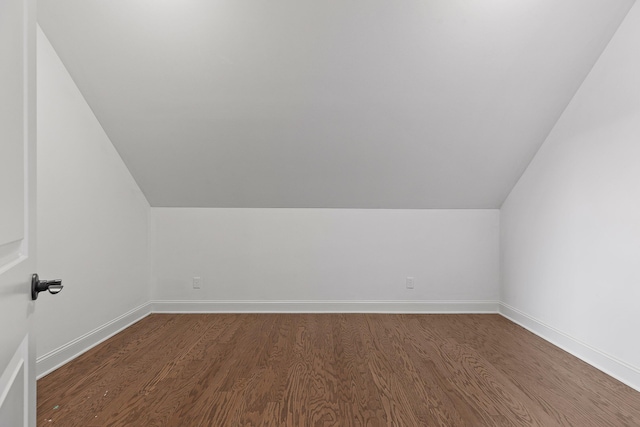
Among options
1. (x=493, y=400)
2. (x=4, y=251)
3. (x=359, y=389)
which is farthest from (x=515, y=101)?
(x=4, y=251)

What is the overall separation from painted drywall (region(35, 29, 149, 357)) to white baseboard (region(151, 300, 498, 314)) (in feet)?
2.96

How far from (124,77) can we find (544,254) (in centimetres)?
361

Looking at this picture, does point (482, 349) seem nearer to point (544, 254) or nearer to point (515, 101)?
point (544, 254)

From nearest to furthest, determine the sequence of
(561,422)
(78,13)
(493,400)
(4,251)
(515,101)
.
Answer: (4,251), (561,422), (493,400), (78,13), (515,101)

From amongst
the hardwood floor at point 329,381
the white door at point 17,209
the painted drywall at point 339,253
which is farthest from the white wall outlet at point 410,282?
the white door at point 17,209

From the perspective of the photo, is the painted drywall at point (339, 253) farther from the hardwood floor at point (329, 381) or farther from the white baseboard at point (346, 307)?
the hardwood floor at point (329, 381)

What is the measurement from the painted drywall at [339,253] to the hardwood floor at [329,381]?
2.09 ft

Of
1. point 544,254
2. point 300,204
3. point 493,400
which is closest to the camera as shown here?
point 493,400

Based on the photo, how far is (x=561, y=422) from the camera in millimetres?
2035

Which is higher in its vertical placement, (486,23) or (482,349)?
(486,23)

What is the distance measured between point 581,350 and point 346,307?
6.85 feet

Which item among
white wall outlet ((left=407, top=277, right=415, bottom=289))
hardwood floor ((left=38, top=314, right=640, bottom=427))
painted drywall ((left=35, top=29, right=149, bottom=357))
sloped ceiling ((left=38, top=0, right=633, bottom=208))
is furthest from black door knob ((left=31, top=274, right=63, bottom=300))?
white wall outlet ((left=407, top=277, right=415, bottom=289))

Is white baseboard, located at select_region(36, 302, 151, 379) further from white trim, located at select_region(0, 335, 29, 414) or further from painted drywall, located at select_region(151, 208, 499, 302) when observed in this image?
white trim, located at select_region(0, 335, 29, 414)

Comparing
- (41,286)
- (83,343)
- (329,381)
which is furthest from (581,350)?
(83,343)
